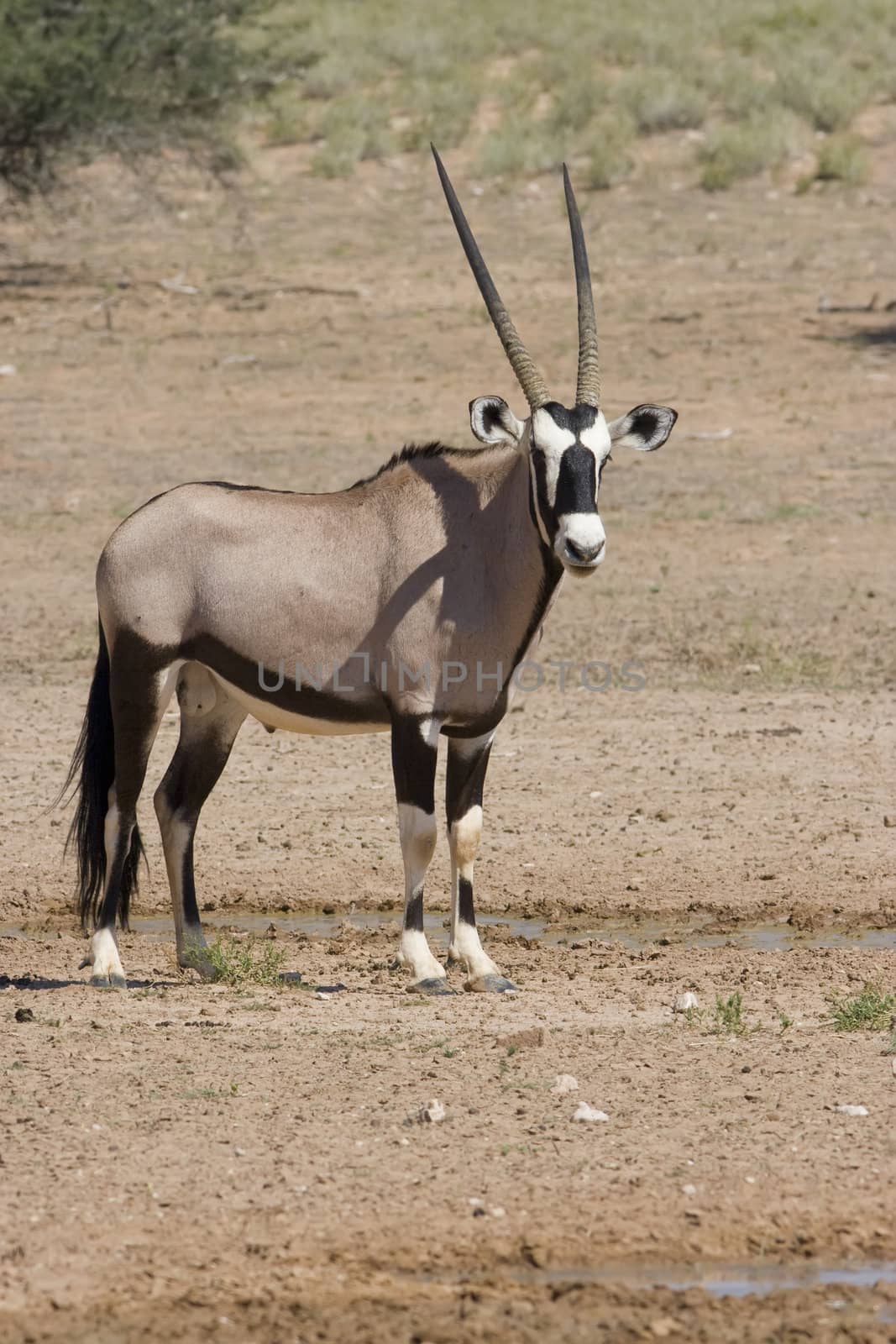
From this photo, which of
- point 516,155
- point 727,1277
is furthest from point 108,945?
point 516,155

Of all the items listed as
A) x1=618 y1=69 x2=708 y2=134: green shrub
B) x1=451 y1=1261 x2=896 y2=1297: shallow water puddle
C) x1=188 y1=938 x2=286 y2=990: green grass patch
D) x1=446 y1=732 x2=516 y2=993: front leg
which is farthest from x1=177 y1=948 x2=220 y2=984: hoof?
x1=618 y1=69 x2=708 y2=134: green shrub

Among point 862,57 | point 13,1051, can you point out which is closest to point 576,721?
point 13,1051

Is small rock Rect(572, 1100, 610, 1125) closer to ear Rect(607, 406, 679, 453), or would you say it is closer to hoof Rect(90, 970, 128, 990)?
hoof Rect(90, 970, 128, 990)

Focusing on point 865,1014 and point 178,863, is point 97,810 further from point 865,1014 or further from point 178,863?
point 865,1014

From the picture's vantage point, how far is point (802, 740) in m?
10.5

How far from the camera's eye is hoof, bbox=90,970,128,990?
722cm

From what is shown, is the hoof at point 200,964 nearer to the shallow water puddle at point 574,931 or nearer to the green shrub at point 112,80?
the shallow water puddle at point 574,931

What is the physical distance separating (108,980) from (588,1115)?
227 centimetres

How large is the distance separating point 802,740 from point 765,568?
351 centimetres

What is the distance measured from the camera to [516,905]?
850cm

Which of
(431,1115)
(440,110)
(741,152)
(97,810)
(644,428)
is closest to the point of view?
(431,1115)

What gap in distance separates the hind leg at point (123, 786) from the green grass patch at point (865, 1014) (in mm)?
2475

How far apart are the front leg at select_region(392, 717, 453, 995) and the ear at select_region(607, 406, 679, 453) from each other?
3.85 ft

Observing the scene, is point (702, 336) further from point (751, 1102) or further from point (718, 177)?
point (751, 1102)
